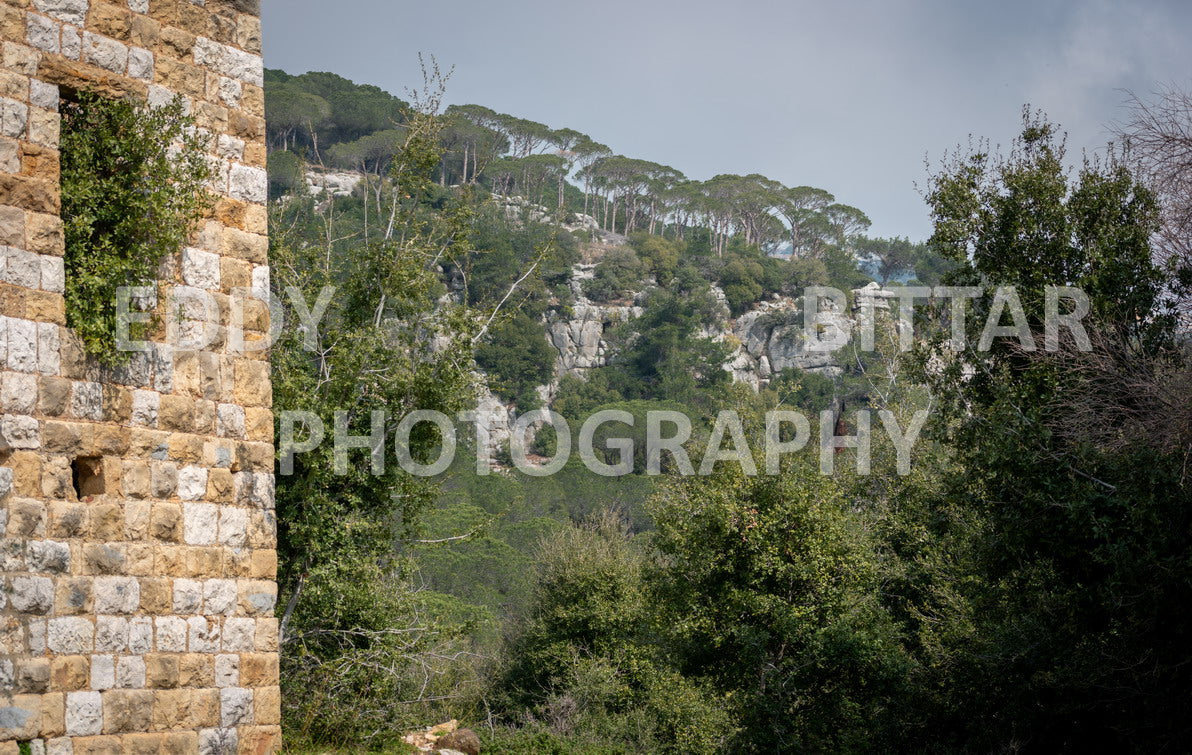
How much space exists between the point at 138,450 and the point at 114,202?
1.46 m

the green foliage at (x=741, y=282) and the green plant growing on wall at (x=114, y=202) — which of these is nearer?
the green plant growing on wall at (x=114, y=202)

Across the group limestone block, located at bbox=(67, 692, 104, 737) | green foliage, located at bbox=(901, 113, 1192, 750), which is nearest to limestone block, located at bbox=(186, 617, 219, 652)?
limestone block, located at bbox=(67, 692, 104, 737)

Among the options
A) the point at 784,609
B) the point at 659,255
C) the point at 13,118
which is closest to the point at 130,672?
the point at 13,118

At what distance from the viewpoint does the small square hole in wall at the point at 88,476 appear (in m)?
6.13

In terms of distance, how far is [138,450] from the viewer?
6.32 m

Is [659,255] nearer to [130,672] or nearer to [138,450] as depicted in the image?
[138,450]

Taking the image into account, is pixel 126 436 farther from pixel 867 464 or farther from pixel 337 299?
pixel 867 464

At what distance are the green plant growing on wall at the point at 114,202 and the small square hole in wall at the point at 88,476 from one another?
1.86 ft

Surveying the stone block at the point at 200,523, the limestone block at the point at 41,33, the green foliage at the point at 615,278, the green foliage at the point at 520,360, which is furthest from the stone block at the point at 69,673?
the green foliage at the point at 615,278

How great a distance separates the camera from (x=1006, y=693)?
12711 mm

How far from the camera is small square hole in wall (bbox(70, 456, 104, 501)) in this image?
20.1 ft

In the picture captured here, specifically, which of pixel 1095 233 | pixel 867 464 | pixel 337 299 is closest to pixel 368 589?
pixel 337 299

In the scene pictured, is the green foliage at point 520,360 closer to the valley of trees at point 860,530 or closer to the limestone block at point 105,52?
the valley of trees at point 860,530

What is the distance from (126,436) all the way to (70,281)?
0.92 metres
